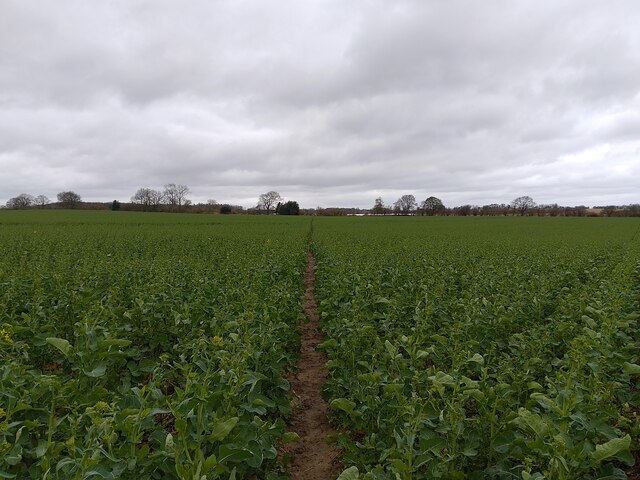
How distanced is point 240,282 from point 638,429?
6.73 m

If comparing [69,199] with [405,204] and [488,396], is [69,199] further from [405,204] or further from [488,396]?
[488,396]

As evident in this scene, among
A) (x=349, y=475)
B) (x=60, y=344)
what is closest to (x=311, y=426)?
(x=349, y=475)

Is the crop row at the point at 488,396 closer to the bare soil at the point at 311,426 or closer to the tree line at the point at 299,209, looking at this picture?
the bare soil at the point at 311,426

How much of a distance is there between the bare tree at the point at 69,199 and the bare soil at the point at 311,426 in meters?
118

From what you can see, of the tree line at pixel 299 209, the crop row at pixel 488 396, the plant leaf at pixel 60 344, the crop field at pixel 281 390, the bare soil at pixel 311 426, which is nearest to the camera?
the crop field at pixel 281 390

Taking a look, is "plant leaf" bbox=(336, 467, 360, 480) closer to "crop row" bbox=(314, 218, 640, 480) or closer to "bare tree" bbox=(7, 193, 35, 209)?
"crop row" bbox=(314, 218, 640, 480)

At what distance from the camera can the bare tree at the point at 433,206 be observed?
4929 inches

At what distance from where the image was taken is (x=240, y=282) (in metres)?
8.52

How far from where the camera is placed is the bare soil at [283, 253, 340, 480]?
4.18 m

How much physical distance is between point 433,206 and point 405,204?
9317mm

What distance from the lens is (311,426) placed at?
5.01 meters

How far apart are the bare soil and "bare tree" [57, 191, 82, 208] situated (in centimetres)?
11771

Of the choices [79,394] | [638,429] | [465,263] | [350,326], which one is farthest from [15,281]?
[465,263]

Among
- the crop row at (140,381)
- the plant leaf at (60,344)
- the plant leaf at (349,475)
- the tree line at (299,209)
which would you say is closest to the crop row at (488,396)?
the plant leaf at (349,475)
